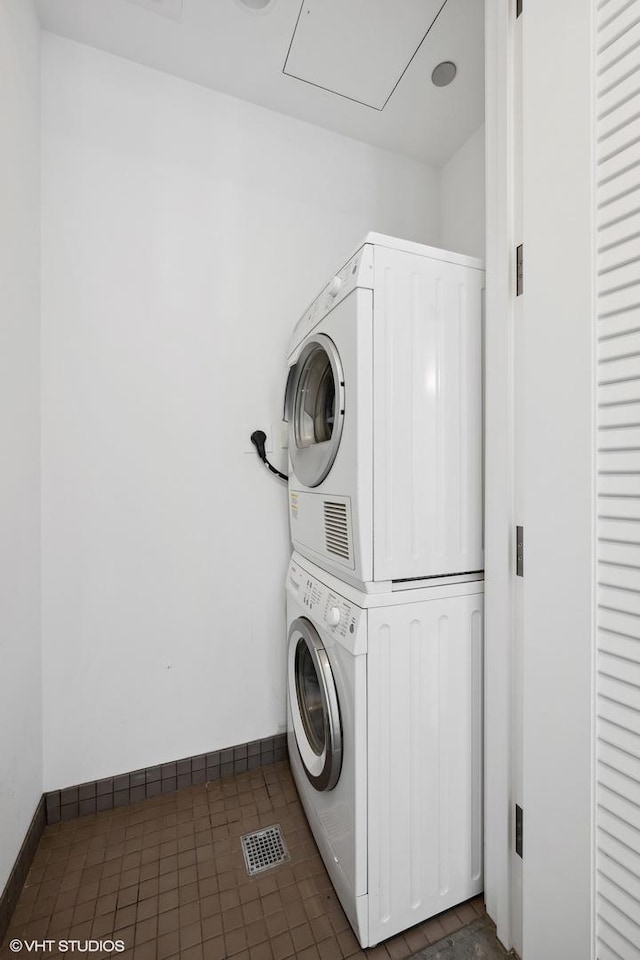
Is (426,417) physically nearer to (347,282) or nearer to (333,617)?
(347,282)

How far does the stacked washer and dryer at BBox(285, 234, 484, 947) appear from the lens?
1.01 metres

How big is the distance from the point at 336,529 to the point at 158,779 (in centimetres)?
131

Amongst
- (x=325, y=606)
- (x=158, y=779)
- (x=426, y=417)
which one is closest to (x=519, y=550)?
(x=426, y=417)

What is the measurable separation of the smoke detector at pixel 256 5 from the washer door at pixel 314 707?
2011 mm

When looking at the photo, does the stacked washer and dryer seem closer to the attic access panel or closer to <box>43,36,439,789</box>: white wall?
<box>43,36,439,789</box>: white wall

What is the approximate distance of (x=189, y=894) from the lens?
118 centimetres

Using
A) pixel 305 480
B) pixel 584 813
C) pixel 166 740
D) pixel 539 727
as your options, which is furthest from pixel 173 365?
pixel 584 813

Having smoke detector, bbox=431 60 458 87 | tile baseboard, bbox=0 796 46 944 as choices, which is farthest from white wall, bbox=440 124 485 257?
tile baseboard, bbox=0 796 46 944

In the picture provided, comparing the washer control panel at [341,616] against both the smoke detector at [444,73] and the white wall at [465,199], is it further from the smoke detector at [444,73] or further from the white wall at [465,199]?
the smoke detector at [444,73]

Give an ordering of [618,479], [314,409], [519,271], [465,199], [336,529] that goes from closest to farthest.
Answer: [618,479]
[519,271]
[336,529]
[314,409]
[465,199]

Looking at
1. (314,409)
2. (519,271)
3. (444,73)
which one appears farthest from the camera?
(444,73)

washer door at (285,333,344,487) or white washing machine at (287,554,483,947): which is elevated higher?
washer door at (285,333,344,487)

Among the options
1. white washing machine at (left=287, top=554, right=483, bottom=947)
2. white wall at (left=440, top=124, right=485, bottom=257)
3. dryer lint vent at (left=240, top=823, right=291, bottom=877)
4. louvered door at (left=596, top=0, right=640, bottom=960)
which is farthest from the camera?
white wall at (left=440, top=124, right=485, bottom=257)

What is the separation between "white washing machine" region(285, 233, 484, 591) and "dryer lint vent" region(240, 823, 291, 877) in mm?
953
